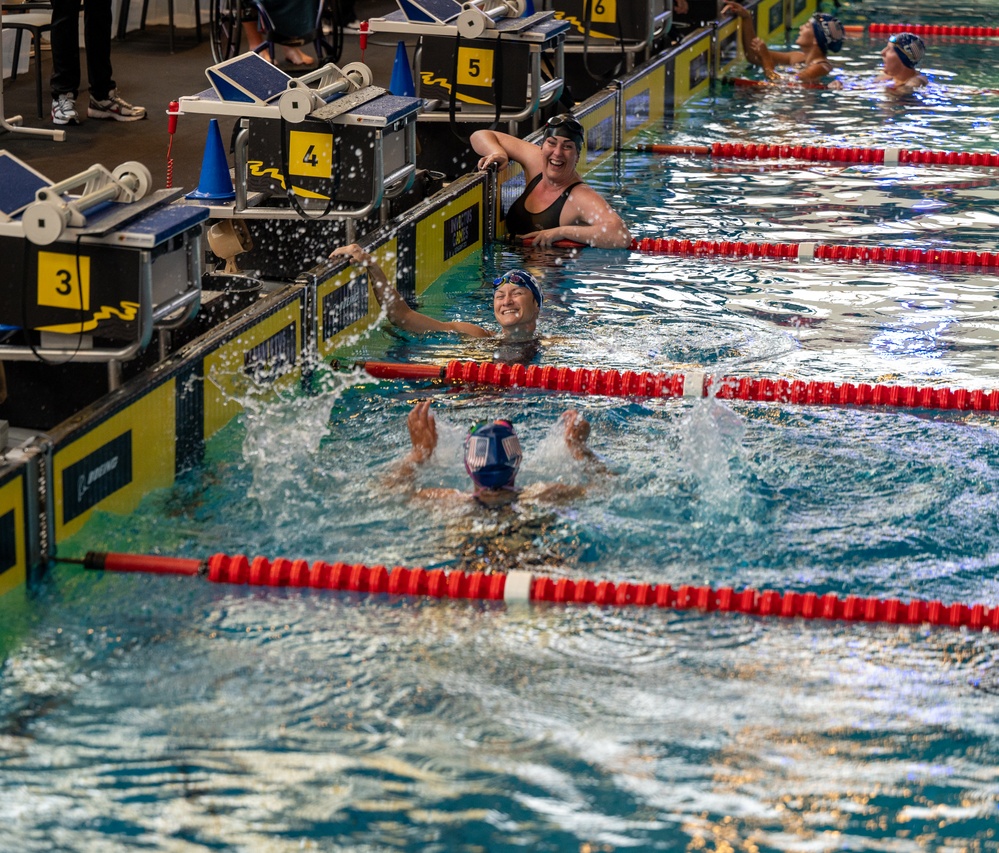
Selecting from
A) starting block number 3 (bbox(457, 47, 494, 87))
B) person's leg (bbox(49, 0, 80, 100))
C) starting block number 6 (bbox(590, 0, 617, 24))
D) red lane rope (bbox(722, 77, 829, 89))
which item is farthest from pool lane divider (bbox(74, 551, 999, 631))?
red lane rope (bbox(722, 77, 829, 89))

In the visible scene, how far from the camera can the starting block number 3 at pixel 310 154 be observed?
214 inches

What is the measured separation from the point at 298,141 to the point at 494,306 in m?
0.95

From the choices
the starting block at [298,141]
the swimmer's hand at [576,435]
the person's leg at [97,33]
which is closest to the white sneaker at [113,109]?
the person's leg at [97,33]

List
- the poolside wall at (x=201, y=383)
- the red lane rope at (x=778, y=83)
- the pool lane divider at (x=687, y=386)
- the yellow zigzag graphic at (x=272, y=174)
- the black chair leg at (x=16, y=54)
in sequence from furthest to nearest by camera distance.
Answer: the red lane rope at (x=778, y=83), the black chair leg at (x=16, y=54), the yellow zigzag graphic at (x=272, y=174), the pool lane divider at (x=687, y=386), the poolside wall at (x=201, y=383)

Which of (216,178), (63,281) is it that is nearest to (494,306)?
(216,178)

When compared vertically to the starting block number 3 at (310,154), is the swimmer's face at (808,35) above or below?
above

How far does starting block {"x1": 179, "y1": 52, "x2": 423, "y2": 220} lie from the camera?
540cm

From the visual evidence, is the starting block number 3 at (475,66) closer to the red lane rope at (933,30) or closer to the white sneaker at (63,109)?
the white sneaker at (63,109)

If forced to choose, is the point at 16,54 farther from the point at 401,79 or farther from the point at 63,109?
the point at 401,79

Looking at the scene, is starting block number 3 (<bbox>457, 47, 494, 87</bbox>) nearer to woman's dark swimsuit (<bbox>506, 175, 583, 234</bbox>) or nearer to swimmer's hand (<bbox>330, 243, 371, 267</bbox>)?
woman's dark swimsuit (<bbox>506, 175, 583, 234</bbox>)

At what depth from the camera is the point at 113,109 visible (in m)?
8.25

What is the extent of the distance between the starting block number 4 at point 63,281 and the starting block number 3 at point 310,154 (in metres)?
1.69

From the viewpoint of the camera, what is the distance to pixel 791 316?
6098 mm

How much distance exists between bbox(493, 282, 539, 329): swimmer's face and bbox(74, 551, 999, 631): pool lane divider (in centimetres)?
179
